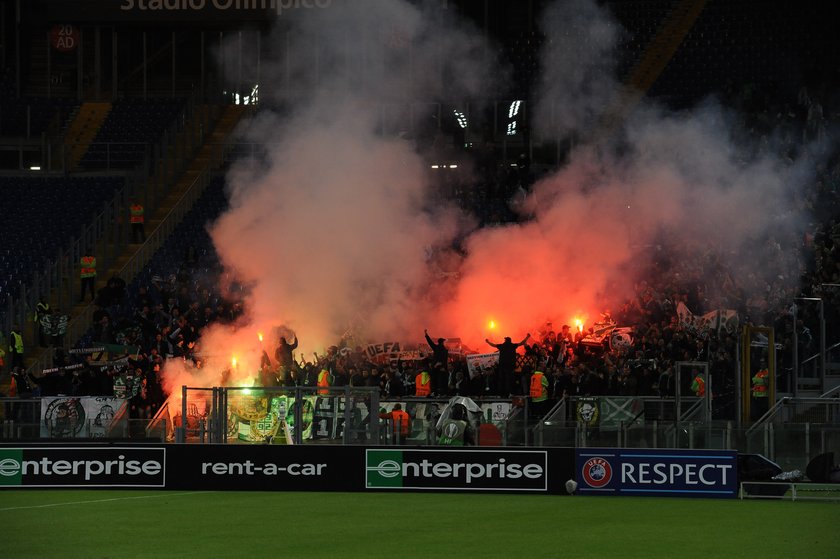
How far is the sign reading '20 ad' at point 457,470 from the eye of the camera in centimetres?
2058

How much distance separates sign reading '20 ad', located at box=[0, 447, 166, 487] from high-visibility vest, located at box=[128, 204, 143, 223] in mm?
13234

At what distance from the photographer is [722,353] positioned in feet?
82.0

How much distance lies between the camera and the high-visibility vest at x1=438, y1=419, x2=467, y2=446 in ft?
72.5

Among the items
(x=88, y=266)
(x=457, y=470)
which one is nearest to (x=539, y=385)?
(x=457, y=470)

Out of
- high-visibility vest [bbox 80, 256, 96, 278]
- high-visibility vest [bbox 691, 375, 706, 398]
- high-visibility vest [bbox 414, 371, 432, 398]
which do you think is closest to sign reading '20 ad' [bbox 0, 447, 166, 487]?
high-visibility vest [bbox 414, 371, 432, 398]

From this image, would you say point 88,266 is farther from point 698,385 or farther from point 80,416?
point 698,385

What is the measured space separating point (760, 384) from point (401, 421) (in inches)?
240

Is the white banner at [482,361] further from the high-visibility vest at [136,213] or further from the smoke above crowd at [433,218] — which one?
the high-visibility vest at [136,213]

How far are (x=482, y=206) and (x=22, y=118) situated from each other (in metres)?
13.5

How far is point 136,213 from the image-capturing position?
33.8 meters

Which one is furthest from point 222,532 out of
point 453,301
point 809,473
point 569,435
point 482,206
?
point 482,206

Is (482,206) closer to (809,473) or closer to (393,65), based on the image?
(393,65)

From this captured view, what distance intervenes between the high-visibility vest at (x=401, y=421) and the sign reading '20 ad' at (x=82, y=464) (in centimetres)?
346

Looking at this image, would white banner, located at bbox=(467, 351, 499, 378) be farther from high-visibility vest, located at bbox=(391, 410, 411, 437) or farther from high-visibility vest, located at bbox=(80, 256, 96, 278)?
high-visibility vest, located at bbox=(80, 256, 96, 278)
